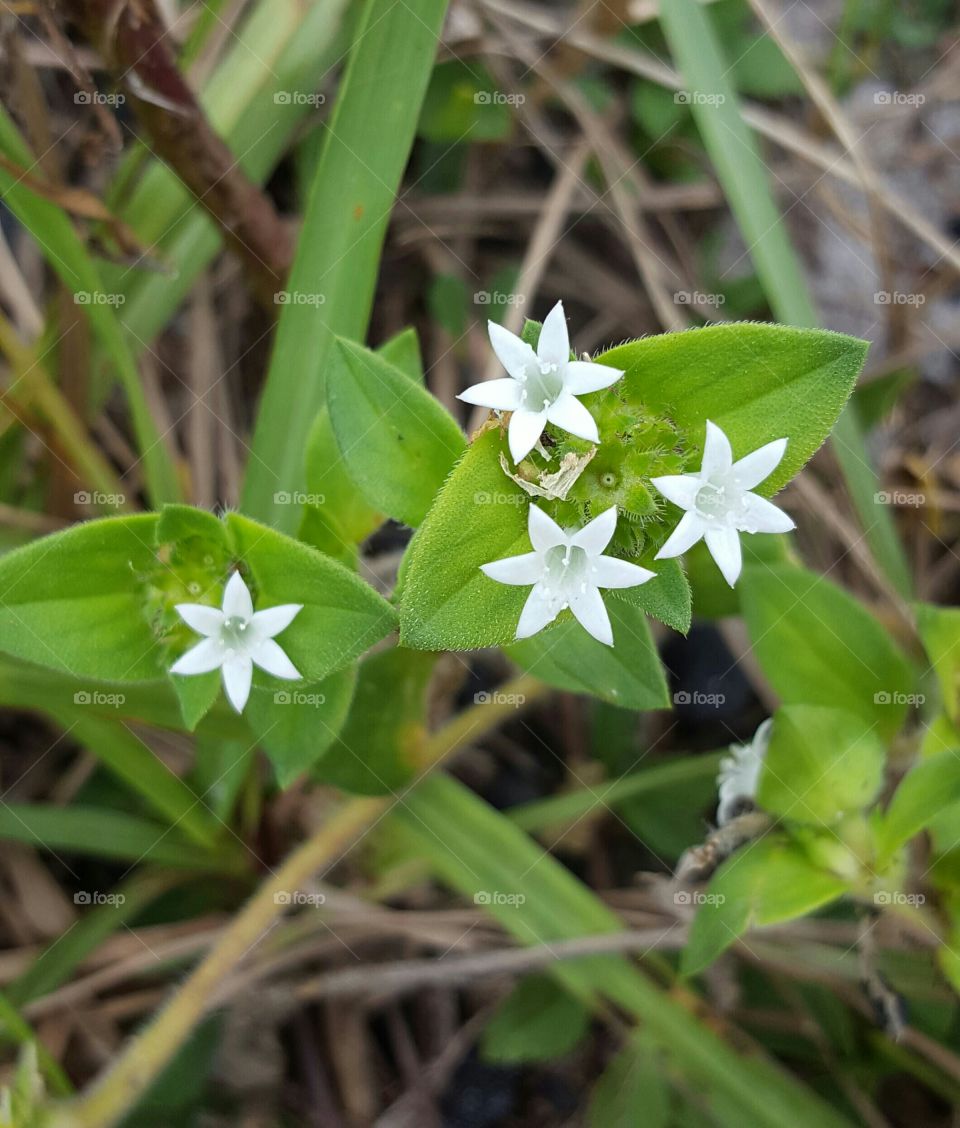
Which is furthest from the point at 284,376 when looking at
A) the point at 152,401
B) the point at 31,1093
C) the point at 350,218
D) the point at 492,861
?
the point at 31,1093

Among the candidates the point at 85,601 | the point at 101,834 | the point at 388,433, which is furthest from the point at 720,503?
the point at 101,834

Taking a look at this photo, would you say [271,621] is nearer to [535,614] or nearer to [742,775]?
[535,614]

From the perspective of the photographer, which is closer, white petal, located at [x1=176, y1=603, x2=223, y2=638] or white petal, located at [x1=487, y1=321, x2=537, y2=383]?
white petal, located at [x1=487, y1=321, x2=537, y2=383]

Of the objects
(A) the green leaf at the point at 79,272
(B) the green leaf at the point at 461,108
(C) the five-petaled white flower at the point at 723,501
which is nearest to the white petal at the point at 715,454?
(C) the five-petaled white flower at the point at 723,501

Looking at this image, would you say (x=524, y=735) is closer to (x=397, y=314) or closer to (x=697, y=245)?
(x=397, y=314)

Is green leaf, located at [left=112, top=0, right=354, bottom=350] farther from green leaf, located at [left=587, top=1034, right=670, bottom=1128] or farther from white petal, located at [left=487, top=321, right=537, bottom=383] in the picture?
green leaf, located at [left=587, top=1034, right=670, bottom=1128]

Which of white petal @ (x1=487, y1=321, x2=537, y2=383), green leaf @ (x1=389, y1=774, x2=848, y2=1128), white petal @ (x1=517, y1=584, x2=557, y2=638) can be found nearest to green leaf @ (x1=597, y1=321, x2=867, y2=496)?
white petal @ (x1=487, y1=321, x2=537, y2=383)
